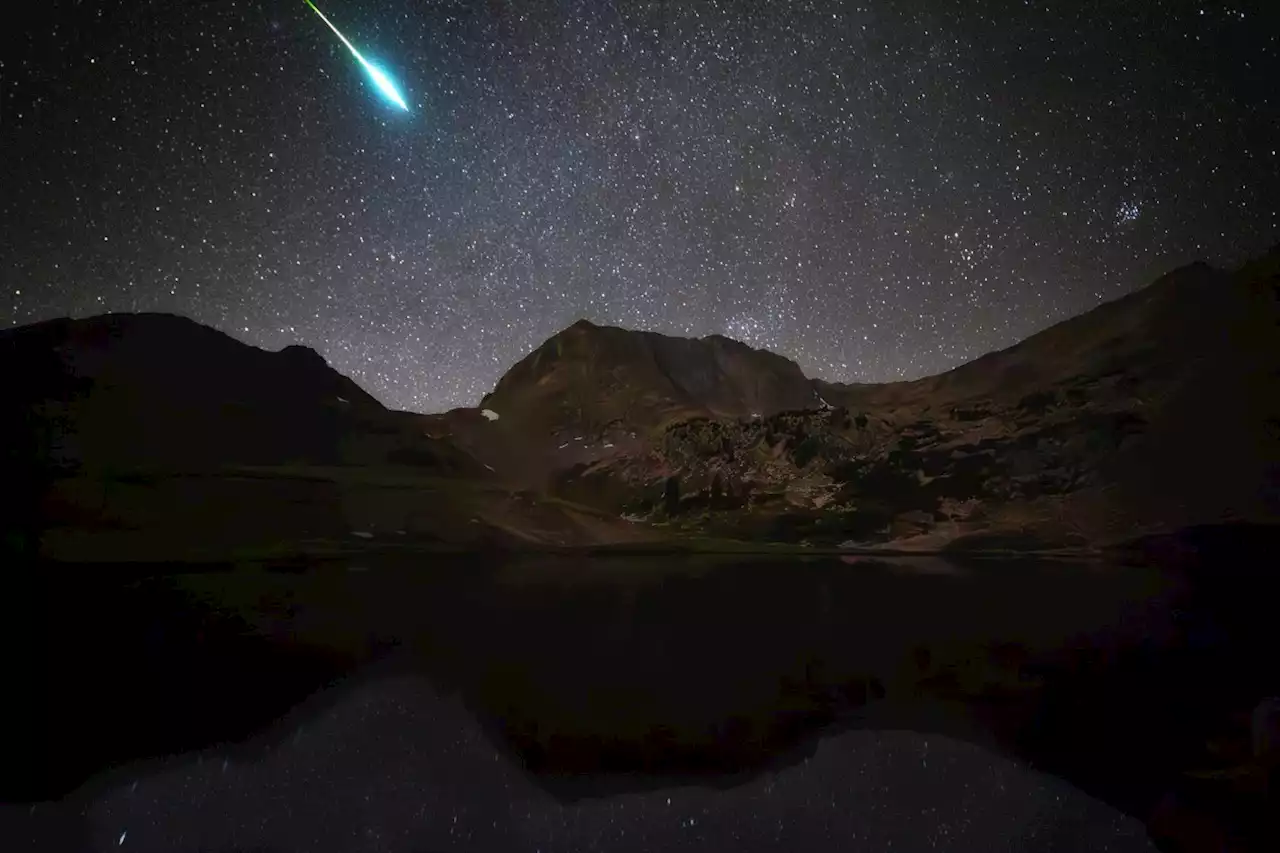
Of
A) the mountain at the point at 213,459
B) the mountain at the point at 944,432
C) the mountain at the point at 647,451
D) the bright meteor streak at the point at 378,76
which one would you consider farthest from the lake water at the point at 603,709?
the bright meteor streak at the point at 378,76

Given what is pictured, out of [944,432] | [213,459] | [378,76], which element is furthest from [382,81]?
[944,432]

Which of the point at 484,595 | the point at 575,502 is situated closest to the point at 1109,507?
the point at 575,502

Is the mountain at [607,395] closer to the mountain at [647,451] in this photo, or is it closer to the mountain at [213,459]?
the mountain at [647,451]

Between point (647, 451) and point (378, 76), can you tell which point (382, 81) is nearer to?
point (378, 76)

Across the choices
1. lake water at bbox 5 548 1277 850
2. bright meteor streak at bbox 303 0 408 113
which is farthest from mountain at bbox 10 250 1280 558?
bright meteor streak at bbox 303 0 408 113

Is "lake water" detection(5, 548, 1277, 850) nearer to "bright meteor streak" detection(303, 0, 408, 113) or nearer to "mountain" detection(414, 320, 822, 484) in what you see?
"mountain" detection(414, 320, 822, 484)
